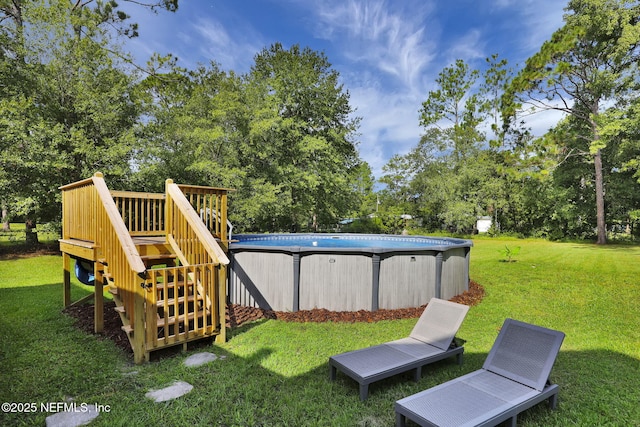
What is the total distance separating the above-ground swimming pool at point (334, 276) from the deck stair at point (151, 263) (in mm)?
961

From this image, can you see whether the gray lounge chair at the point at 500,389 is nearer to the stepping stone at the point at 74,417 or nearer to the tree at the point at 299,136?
the stepping stone at the point at 74,417

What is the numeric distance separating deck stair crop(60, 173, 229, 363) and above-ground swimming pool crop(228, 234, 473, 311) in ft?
3.15

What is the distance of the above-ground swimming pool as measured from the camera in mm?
5797

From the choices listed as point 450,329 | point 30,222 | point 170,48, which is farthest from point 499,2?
point 30,222

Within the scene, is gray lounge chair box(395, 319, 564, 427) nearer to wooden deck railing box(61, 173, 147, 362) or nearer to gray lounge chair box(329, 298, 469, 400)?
gray lounge chair box(329, 298, 469, 400)

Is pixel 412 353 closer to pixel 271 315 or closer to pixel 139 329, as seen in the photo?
pixel 271 315

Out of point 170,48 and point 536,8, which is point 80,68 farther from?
point 536,8

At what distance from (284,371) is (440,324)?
1960mm

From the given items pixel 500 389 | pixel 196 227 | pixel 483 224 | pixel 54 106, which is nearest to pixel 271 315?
pixel 196 227

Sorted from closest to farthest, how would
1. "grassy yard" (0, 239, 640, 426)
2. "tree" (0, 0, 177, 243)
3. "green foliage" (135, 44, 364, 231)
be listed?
1. "grassy yard" (0, 239, 640, 426)
2. "tree" (0, 0, 177, 243)
3. "green foliage" (135, 44, 364, 231)

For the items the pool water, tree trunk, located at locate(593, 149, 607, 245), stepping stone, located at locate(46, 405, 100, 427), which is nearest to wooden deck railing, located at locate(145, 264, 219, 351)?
stepping stone, located at locate(46, 405, 100, 427)

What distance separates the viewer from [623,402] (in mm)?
3162

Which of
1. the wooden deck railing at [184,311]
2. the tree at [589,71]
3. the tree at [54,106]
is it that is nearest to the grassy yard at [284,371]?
the wooden deck railing at [184,311]

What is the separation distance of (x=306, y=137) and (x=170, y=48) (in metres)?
8.25
